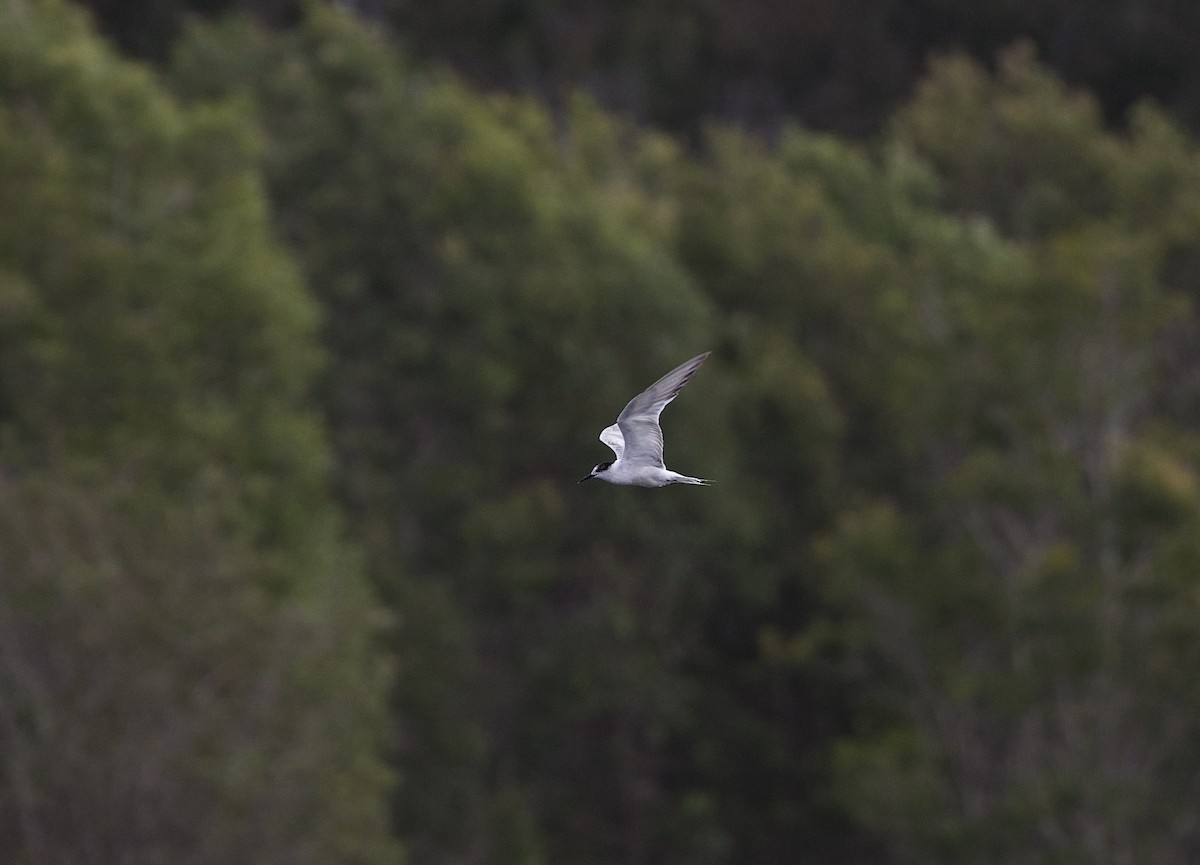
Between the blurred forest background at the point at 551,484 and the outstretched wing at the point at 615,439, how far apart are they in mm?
10807

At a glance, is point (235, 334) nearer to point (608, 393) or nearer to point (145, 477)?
point (145, 477)

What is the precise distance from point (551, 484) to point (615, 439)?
89.4 ft

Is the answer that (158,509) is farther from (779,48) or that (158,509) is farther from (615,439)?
(779,48)

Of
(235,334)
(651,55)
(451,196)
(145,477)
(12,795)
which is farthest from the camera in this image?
(651,55)

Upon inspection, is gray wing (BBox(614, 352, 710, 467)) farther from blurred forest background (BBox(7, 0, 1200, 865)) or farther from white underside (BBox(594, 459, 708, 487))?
blurred forest background (BBox(7, 0, 1200, 865))

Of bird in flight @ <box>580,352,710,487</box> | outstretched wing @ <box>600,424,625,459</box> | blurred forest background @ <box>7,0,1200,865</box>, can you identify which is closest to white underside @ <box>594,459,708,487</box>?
bird in flight @ <box>580,352,710,487</box>

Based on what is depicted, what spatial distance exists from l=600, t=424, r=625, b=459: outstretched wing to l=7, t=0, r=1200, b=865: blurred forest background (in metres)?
10.8

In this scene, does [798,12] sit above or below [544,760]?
above

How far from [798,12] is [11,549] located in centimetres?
5034

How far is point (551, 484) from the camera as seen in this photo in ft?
134

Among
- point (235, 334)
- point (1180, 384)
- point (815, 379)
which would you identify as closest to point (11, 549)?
point (235, 334)

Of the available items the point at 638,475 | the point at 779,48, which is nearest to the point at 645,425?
the point at 638,475

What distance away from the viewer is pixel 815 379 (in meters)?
42.3

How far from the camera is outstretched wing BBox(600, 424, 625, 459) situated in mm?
13406
